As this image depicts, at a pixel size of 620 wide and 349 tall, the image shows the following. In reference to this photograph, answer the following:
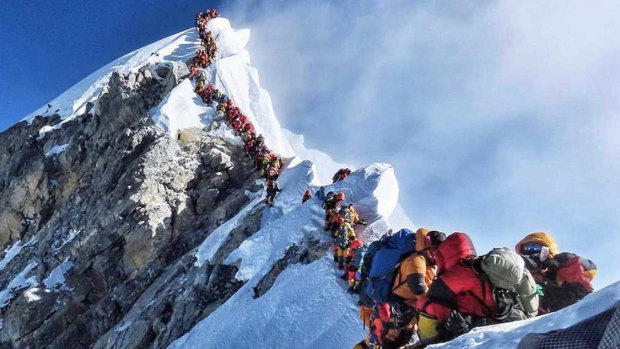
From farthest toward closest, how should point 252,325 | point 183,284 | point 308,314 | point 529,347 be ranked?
point 183,284
point 252,325
point 308,314
point 529,347

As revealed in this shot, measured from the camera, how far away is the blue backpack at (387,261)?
620cm

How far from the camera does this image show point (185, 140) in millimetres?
28172

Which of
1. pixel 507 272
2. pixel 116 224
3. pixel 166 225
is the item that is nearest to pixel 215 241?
pixel 166 225

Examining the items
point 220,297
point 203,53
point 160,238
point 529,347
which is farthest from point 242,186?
point 529,347

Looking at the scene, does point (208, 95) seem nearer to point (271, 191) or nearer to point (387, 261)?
point (271, 191)

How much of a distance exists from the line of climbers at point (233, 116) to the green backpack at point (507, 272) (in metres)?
13.9

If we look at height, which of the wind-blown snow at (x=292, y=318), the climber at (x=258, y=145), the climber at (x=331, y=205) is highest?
the climber at (x=258, y=145)

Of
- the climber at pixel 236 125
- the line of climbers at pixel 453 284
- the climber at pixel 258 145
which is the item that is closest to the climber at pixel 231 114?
the climber at pixel 236 125

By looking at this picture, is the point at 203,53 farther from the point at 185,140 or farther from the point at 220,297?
the point at 220,297

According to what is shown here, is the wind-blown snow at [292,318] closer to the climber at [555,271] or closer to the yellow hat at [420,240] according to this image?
the climber at [555,271]

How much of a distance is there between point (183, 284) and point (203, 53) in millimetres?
26494

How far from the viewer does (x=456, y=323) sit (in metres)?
5.12

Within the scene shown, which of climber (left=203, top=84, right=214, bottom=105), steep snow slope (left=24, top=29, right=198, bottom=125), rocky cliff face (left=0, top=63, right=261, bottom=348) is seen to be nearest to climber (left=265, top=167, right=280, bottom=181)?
rocky cliff face (left=0, top=63, right=261, bottom=348)

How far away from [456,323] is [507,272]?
88 centimetres
